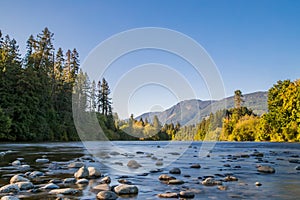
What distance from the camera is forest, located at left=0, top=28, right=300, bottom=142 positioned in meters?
48.9

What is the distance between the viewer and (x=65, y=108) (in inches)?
2758

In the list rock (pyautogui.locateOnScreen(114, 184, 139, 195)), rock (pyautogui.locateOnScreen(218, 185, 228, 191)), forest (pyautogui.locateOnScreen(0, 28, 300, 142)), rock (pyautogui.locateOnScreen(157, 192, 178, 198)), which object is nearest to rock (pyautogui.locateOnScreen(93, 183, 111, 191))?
rock (pyautogui.locateOnScreen(114, 184, 139, 195))

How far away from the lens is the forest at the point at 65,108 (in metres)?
48.9

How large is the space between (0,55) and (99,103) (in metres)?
39.8

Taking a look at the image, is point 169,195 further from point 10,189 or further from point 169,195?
point 10,189

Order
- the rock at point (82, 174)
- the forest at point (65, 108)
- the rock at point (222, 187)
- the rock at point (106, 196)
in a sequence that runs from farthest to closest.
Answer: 1. the forest at point (65, 108)
2. the rock at point (82, 174)
3. the rock at point (222, 187)
4. the rock at point (106, 196)

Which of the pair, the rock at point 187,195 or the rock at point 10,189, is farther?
the rock at point 10,189

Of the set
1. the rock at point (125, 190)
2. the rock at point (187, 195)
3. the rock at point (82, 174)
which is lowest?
the rock at point (187, 195)

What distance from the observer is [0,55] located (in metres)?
50.5

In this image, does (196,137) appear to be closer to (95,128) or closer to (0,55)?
(95,128)

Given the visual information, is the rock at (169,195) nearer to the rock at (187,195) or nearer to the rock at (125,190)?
the rock at (187,195)

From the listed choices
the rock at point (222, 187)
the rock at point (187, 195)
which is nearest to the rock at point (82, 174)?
the rock at point (187, 195)

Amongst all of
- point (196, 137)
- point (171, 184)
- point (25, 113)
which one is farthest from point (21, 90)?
point (196, 137)

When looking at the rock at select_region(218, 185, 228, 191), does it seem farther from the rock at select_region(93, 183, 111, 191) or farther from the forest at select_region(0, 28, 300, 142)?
the forest at select_region(0, 28, 300, 142)
